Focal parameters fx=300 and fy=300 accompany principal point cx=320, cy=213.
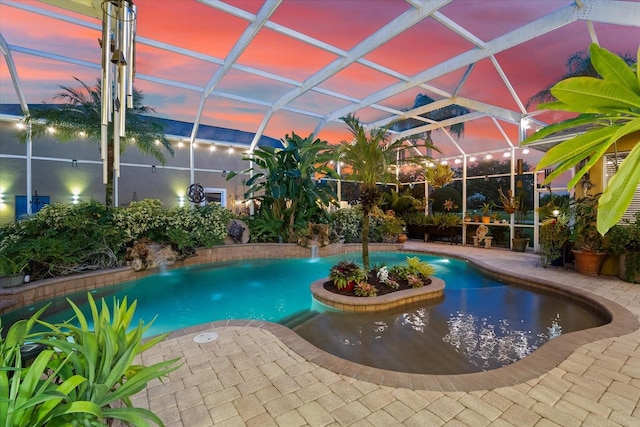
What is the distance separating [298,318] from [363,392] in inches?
95.8

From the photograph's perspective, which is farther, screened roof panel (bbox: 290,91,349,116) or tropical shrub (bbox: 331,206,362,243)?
tropical shrub (bbox: 331,206,362,243)

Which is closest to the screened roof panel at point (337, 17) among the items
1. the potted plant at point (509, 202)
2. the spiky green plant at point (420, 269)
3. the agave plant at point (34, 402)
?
the spiky green plant at point (420, 269)

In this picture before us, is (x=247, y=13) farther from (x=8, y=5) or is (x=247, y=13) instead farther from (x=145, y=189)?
(x=145, y=189)

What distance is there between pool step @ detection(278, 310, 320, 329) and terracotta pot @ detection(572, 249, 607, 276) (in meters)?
6.23

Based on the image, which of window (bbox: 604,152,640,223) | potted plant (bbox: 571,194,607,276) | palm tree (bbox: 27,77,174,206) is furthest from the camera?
palm tree (bbox: 27,77,174,206)

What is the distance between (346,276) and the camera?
18.2ft

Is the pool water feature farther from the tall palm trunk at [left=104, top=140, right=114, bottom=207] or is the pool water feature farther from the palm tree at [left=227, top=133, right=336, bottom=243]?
the tall palm trunk at [left=104, top=140, right=114, bottom=207]

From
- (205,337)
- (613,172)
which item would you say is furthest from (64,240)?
(613,172)

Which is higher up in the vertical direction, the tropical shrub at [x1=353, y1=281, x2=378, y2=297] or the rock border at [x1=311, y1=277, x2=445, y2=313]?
the tropical shrub at [x1=353, y1=281, x2=378, y2=297]

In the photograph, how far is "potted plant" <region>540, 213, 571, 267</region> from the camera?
7.33 m

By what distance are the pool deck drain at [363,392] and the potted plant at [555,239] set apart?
4.57 meters

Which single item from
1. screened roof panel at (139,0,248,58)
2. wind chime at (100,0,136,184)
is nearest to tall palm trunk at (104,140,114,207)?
screened roof panel at (139,0,248,58)

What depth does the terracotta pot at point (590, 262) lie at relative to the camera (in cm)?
657

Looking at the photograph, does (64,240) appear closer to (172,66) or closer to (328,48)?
(172,66)
